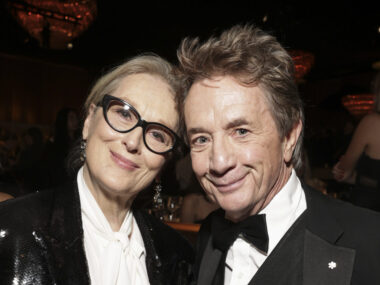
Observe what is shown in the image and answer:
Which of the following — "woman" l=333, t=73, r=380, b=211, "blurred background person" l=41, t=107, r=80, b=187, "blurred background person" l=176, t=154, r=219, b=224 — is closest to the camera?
"woman" l=333, t=73, r=380, b=211

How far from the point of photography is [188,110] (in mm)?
1670

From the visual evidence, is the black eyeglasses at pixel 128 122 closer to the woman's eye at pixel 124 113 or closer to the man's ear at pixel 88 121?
the woman's eye at pixel 124 113

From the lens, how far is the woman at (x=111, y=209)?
1460 mm

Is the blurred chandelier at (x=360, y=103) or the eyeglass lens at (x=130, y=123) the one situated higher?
the blurred chandelier at (x=360, y=103)

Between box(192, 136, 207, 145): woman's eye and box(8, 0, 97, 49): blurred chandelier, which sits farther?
box(8, 0, 97, 49): blurred chandelier

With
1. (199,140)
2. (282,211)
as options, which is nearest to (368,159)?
(282,211)

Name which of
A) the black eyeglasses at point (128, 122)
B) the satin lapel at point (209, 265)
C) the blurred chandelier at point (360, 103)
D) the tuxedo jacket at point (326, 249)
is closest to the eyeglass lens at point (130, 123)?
the black eyeglasses at point (128, 122)

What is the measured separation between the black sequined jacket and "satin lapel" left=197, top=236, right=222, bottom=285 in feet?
0.52

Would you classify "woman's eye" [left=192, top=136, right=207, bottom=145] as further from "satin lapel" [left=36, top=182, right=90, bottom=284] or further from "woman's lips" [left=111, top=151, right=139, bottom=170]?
"satin lapel" [left=36, top=182, right=90, bottom=284]

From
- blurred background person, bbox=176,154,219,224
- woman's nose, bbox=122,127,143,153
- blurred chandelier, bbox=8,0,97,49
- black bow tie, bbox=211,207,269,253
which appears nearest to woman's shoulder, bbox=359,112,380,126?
blurred background person, bbox=176,154,219,224

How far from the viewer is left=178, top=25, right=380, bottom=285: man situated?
1.48m

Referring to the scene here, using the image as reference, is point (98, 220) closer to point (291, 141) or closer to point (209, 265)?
point (209, 265)

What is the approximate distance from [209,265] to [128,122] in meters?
0.75

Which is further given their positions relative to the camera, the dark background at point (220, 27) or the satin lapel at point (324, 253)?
the dark background at point (220, 27)
